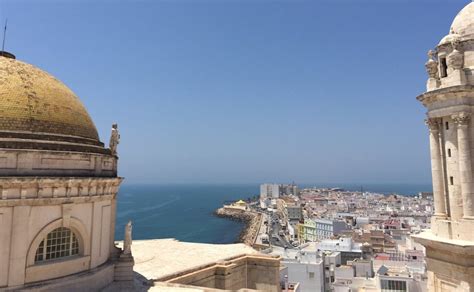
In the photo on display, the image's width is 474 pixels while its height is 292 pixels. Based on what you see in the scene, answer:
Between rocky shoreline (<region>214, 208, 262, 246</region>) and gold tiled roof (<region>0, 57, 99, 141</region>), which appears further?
rocky shoreline (<region>214, 208, 262, 246</region>)

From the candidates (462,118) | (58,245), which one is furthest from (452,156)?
(58,245)

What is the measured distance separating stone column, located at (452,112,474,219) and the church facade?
1365cm

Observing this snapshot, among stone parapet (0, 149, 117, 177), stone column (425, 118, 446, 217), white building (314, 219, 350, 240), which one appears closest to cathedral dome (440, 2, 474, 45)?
stone column (425, 118, 446, 217)

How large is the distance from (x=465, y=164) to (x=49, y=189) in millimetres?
14770

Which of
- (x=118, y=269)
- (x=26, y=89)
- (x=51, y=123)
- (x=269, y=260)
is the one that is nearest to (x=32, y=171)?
(x=51, y=123)

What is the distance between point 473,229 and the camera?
489 inches

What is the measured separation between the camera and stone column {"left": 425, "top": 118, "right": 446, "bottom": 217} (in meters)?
13.7

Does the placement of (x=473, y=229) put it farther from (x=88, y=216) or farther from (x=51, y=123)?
(x=51, y=123)

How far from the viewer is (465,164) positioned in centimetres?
1289

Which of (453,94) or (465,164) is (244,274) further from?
(453,94)

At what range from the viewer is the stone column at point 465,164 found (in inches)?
501

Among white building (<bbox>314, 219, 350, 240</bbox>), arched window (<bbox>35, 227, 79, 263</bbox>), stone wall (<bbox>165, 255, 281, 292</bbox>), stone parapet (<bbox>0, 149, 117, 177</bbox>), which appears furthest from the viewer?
white building (<bbox>314, 219, 350, 240</bbox>)

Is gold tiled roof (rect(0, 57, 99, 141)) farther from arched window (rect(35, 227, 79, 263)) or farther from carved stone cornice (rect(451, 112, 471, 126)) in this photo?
carved stone cornice (rect(451, 112, 471, 126))

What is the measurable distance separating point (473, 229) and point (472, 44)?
664cm
